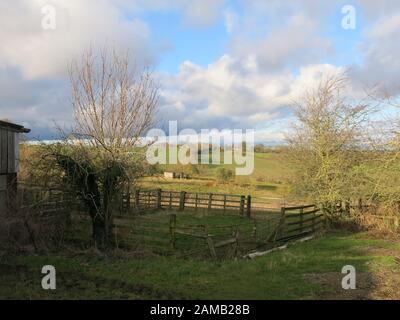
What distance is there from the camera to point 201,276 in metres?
9.62

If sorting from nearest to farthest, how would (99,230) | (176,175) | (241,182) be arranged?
(99,230), (241,182), (176,175)

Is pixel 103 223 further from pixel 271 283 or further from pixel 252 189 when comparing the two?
pixel 252 189

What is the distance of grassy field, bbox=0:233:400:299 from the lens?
805 cm

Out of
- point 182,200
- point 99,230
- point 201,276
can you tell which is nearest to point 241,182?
point 182,200

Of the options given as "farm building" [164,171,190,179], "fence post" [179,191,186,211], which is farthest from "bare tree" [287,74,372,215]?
"farm building" [164,171,190,179]

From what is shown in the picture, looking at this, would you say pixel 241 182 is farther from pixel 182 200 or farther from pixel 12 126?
pixel 12 126

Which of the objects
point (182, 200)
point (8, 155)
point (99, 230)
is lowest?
point (182, 200)

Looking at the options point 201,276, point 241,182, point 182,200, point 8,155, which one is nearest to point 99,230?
point 201,276

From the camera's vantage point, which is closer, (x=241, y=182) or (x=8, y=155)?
(x=8, y=155)

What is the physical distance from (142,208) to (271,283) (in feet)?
55.0

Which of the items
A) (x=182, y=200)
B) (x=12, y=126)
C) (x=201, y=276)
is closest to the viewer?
(x=201, y=276)

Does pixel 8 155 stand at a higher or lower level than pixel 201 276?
higher
